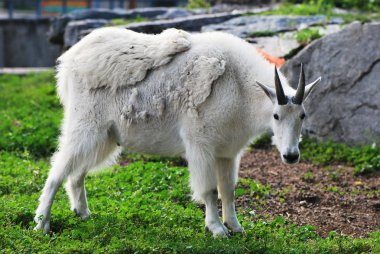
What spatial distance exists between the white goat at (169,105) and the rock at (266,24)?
503 cm

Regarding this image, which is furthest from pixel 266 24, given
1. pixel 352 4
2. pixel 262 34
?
pixel 352 4

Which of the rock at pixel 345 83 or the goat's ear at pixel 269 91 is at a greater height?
the goat's ear at pixel 269 91

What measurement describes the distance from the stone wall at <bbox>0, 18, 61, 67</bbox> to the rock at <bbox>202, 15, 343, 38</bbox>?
8862mm

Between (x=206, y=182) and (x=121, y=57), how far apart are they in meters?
1.38

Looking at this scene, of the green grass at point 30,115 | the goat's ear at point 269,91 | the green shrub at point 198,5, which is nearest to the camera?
the goat's ear at point 269,91

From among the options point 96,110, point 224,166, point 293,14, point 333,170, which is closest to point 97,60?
point 96,110

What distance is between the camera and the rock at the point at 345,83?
970cm

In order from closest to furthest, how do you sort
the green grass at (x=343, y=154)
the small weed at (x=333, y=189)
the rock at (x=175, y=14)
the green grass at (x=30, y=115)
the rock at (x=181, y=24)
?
the small weed at (x=333, y=189) < the green grass at (x=343, y=154) < the green grass at (x=30, y=115) < the rock at (x=181, y=24) < the rock at (x=175, y=14)

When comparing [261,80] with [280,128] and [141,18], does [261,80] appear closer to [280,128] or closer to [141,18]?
[280,128]

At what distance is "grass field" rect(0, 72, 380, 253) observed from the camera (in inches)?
238

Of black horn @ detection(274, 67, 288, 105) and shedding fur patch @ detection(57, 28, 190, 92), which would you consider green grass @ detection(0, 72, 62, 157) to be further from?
black horn @ detection(274, 67, 288, 105)

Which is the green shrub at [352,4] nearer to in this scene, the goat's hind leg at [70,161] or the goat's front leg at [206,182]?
the goat's front leg at [206,182]

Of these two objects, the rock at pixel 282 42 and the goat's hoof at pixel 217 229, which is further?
the rock at pixel 282 42

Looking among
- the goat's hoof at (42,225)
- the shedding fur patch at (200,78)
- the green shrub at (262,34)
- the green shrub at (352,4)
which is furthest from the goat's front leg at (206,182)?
the green shrub at (352,4)
